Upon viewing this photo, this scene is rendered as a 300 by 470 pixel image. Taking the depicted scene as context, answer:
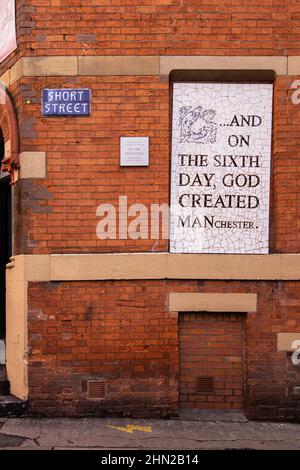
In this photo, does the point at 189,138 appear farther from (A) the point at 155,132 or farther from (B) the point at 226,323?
(B) the point at 226,323

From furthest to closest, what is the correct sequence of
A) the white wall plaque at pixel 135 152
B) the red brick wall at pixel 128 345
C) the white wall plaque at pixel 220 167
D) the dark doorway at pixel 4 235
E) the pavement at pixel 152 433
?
the dark doorway at pixel 4 235, the white wall plaque at pixel 220 167, the white wall plaque at pixel 135 152, the red brick wall at pixel 128 345, the pavement at pixel 152 433

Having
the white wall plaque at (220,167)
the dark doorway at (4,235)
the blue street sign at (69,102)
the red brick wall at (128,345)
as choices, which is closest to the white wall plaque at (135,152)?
the white wall plaque at (220,167)

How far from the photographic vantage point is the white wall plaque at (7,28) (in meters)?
6.42

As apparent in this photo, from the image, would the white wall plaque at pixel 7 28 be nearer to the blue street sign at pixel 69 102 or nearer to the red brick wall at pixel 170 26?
the red brick wall at pixel 170 26

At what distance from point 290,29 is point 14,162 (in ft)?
12.4

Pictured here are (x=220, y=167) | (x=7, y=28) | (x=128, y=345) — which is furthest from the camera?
(x=7, y=28)

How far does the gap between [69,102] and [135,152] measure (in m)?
1.02

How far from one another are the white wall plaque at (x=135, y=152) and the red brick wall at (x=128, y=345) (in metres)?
1.47

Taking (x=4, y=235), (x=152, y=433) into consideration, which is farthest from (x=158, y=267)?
(x=4, y=235)

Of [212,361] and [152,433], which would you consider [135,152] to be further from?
[152,433]

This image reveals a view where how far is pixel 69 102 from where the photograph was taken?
623 centimetres

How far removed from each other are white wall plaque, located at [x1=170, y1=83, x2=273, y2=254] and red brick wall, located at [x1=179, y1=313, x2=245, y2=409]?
922 millimetres

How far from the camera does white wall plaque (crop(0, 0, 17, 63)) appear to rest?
21.1ft

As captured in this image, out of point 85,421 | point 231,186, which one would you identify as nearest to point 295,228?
point 231,186
